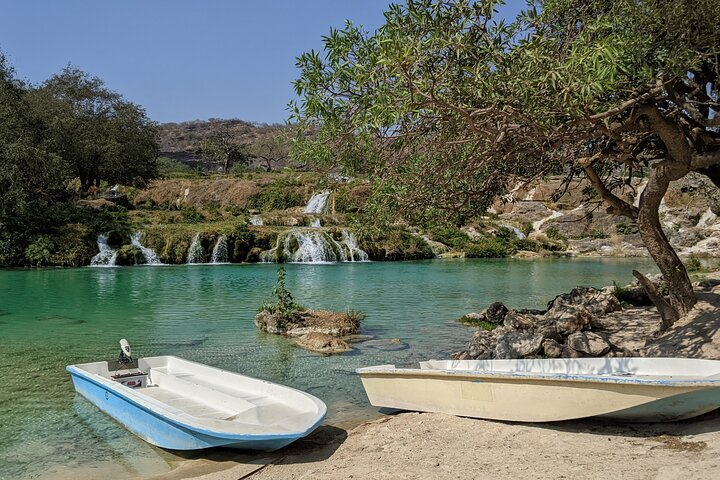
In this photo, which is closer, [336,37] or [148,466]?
[148,466]

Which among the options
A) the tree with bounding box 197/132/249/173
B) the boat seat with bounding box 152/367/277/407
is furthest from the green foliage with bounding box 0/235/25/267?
the tree with bounding box 197/132/249/173

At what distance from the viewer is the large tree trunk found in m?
9.48

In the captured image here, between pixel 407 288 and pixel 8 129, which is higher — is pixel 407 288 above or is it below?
below

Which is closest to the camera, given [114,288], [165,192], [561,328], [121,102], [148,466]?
[148,466]

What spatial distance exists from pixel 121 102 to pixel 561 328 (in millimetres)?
51961

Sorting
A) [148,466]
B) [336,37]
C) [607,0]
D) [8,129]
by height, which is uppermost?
[8,129]

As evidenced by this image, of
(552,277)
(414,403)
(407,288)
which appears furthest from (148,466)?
(552,277)

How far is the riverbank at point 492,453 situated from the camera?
5.50 meters

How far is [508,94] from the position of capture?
293 inches

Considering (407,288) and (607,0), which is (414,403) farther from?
(407,288)

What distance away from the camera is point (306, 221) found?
48.3 m

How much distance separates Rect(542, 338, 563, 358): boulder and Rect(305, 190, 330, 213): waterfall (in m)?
44.5

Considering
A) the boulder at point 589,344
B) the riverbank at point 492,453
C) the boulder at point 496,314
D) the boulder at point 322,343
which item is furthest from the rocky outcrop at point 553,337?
the riverbank at point 492,453

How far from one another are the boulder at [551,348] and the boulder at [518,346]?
0.08 m
